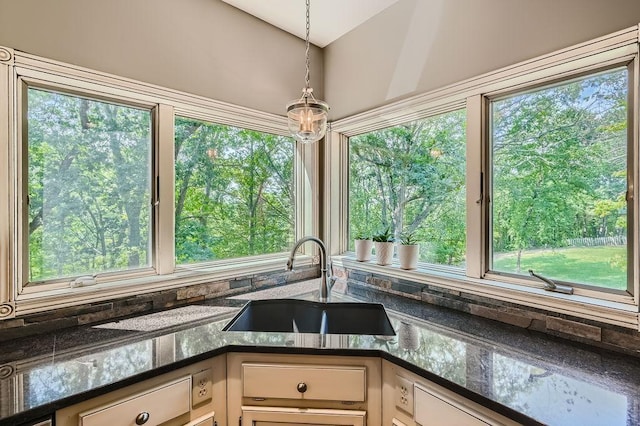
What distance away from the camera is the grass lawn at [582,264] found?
1.19 meters

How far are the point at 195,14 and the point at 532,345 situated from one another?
2265 mm

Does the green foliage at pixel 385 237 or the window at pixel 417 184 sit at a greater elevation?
the window at pixel 417 184

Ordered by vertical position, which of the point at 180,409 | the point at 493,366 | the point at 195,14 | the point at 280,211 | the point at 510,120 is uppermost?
the point at 195,14

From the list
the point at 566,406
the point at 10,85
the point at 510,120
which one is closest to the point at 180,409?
the point at 566,406

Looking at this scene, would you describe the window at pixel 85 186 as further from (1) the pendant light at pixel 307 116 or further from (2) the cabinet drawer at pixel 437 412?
(2) the cabinet drawer at pixel 437 412

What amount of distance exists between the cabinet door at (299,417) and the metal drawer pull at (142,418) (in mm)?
349

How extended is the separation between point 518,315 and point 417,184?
34.6 inches

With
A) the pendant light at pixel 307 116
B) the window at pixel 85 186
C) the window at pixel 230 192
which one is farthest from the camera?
the window at pixel 230 192

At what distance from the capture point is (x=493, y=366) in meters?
1.02

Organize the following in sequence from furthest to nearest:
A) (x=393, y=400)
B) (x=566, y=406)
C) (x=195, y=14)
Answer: (x=195, y=14)
(x=393, y=400)
(x=566, y=406)

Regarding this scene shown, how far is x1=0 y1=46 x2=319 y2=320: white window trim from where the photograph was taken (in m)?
1.23

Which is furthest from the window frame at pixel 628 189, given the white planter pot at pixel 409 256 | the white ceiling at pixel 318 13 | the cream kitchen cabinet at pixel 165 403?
the cream kitchen cabinet at pixel 165 403

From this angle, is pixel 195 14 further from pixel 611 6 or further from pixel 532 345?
pixel 532 345

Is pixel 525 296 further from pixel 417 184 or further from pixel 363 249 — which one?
pixel 363 249
